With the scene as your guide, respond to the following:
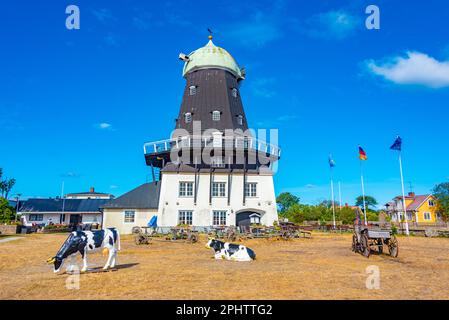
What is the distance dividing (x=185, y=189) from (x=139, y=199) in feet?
18.8

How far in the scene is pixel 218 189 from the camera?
30422mm

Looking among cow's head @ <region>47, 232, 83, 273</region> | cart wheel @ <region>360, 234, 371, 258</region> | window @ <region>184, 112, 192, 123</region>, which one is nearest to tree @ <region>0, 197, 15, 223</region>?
window @ <region>184, 112, 192, 123</region>

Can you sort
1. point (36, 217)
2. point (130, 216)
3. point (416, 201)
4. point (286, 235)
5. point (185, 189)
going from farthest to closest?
point (416, 201), point (36, 217), point (130, 216), point (185, 189), point (286, 235)

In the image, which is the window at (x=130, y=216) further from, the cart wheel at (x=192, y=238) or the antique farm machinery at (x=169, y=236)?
the cart wheel at (x=192, y=238)

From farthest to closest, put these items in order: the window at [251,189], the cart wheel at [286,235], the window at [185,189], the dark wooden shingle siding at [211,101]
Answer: the dark wooden shingle siding at [211,101] → the window at [251,189] → the window at [185,189] → the cart wheel at [286,235]

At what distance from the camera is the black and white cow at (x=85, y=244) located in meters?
8.93

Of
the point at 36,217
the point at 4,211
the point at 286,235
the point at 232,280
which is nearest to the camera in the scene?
the point at 232,280

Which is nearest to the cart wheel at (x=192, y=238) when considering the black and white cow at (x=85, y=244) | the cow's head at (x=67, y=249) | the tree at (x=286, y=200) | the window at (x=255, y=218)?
the window at (x=255, y=218)

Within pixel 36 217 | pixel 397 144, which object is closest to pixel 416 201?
pixel 397 144

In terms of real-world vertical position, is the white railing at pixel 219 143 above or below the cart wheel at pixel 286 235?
above

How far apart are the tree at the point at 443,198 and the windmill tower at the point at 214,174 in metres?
37.3

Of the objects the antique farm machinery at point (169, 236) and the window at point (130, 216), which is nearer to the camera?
the antique farm machinery at point (169, 236)

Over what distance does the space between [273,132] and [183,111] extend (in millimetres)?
10936

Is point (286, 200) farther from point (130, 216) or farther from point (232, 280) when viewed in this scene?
point (232, 280)
